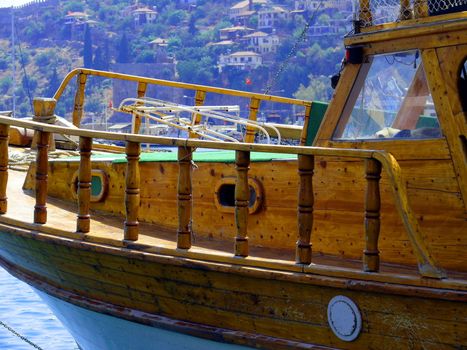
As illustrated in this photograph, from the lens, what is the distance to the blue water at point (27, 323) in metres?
16.1

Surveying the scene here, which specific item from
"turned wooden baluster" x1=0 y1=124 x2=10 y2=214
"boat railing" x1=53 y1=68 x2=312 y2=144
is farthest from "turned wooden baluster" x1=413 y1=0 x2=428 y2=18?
"boat railing" x1=53 y1=68 x2=312 y2=144

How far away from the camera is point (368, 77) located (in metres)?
7.91

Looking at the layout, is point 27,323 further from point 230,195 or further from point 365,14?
point 365,14

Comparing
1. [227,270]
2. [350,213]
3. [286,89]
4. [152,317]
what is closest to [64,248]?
[152,317]

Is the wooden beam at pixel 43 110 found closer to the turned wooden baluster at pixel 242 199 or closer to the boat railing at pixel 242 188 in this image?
the boat railing at pixel 242 188

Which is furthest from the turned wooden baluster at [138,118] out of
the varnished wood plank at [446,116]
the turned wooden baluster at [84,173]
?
the varnished wood plank at [446,116]

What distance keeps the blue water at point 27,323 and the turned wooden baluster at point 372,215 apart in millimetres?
9390

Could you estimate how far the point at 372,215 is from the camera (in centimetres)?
682

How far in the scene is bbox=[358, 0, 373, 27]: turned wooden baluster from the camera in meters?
7.88

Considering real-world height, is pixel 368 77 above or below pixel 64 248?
above

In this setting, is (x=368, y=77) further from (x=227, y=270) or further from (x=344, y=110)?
(x=227, y=270)

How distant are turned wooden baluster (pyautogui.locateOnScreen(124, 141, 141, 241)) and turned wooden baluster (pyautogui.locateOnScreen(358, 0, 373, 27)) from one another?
5.94ft

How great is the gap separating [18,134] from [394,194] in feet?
21.5

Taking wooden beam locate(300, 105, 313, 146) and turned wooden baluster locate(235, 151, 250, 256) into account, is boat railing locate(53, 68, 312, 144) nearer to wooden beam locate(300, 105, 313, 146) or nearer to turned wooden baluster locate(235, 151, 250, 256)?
wooden beam locate(300, 105, 313, 146)
